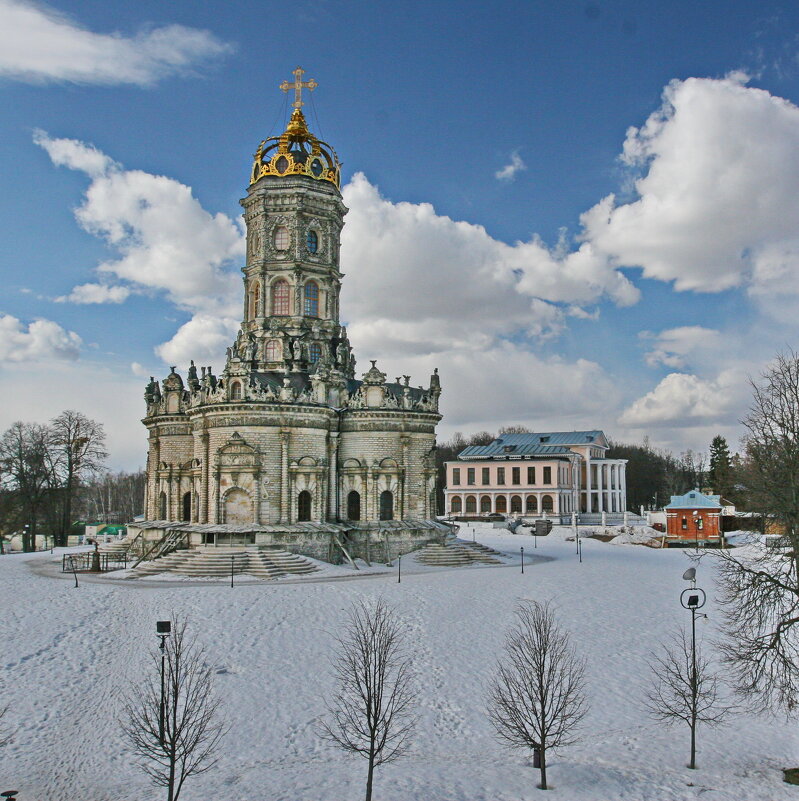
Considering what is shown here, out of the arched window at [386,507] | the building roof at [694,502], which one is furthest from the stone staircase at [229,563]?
the building roof at [694,502]

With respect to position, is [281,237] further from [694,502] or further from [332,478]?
[694,502]

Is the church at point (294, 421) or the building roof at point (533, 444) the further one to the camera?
the building roof at point (533, 444)

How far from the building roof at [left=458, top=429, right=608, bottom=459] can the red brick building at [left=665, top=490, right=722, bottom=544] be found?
23838 mm

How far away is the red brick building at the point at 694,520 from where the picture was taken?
186 feet

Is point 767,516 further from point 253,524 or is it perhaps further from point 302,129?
point 302,129

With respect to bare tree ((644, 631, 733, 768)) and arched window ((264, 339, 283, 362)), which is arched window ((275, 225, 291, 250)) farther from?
bare tree ((644, 631, 733, 768))

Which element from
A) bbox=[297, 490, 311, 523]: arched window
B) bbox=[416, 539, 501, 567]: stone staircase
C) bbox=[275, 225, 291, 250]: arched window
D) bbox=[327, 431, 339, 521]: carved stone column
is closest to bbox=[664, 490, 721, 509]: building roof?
bbox=[416, 539, 501, 567]: stone staircase

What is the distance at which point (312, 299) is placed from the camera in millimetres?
48625

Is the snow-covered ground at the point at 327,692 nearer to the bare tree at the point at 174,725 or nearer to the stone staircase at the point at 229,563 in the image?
the bare tree at the point at 174,725

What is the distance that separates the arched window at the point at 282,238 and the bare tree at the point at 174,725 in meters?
27.8

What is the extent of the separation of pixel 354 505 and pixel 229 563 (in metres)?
9.39

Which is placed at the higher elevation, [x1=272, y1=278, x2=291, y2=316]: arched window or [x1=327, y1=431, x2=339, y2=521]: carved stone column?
[x1=272, y1=278, x2=291, y2=316]: arched window

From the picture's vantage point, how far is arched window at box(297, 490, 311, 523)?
4241 centimetres

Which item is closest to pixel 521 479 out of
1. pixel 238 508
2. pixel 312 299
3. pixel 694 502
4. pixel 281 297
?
pixel 694 502
